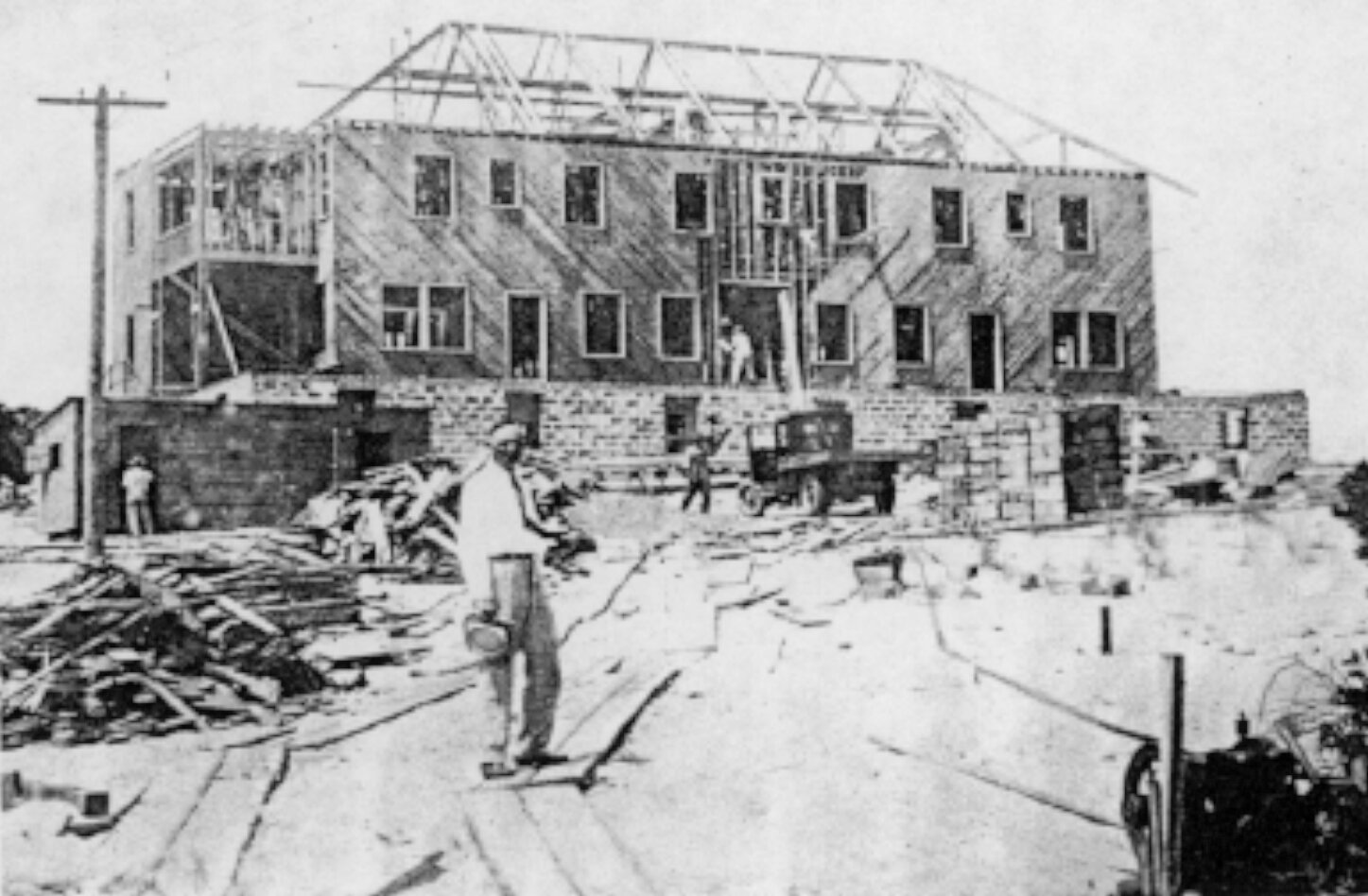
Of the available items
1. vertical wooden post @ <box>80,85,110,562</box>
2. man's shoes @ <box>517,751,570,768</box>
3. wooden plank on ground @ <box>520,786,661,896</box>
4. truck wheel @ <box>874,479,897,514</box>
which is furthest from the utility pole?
truck wheel @ <box>874,479,897,514</box>

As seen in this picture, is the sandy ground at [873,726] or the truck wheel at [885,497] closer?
the sandy ground at [873,726]

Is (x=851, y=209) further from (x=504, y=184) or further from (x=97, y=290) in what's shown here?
(x=97, y=290)

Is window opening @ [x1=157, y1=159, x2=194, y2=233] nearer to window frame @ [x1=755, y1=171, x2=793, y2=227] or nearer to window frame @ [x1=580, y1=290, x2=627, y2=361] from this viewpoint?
window frame @ [x1=580, y1=290, x2=627, y2=361]

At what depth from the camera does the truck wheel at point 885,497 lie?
474 inches

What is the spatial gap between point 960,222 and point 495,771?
11.3 meters

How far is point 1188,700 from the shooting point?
26.2ft

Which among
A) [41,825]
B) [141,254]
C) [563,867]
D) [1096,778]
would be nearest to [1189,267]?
[1096,778]

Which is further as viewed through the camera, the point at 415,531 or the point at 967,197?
the point at 967,197

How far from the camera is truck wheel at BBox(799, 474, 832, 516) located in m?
12.0

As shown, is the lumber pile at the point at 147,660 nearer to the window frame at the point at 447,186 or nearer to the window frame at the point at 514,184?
the window frame at the point at 447,186

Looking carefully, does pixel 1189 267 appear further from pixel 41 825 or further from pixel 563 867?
pixel 41 825

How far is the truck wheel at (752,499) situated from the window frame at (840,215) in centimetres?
528

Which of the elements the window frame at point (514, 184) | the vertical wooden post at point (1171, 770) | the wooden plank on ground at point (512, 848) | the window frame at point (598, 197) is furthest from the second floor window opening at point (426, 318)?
the vertical wooden post at point (1171, 770)

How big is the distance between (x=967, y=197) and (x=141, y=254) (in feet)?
30.1
